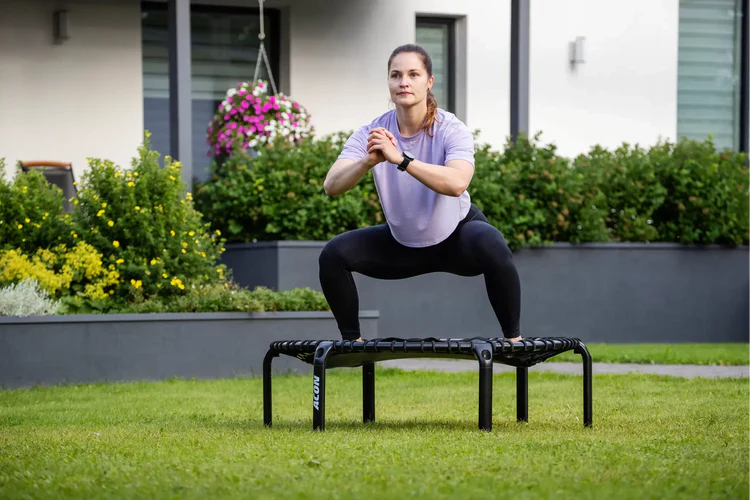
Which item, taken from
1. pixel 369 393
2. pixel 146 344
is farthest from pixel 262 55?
pixel 369 393

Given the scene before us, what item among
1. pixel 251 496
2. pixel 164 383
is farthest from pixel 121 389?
pixel 251 496

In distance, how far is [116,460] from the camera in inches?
142

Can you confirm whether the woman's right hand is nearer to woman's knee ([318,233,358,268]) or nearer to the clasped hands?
the clasped hands

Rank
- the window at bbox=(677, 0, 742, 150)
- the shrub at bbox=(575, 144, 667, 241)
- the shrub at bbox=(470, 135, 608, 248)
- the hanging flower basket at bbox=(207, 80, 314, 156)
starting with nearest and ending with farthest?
the shrub at bbox=(470, 135, 608, 248) → the shrub at bbox=(575, 144, 667, 241) → the hanging flower basket at bbox=(207, 80, 314, 156) → the window at bbox=(677, 0, 742, 150)

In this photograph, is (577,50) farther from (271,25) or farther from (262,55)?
(262,55)

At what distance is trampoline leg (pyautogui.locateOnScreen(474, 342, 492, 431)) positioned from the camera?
423 cm

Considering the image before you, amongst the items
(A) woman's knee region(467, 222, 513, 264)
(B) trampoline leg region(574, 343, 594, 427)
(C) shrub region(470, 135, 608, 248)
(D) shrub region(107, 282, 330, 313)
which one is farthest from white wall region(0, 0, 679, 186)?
(B) trampoline leg region(574, 343, 594, 427)

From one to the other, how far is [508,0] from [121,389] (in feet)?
27.4

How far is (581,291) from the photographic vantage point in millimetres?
11266

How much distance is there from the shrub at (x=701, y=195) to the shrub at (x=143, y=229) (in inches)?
197

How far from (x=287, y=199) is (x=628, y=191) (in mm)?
3606

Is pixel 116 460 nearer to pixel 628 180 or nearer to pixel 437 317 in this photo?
pixel 437 317

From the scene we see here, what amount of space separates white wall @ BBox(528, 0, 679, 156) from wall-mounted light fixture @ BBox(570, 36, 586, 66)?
0.27 feet

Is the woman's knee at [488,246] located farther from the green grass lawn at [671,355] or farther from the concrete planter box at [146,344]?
the green grass lawn at [671,355]
